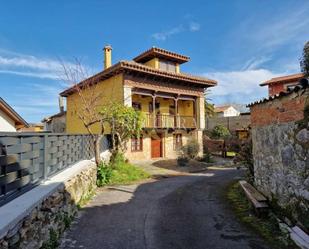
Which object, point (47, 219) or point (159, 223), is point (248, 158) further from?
point (47, 219)

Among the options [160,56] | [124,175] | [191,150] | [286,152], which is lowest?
[124,175]

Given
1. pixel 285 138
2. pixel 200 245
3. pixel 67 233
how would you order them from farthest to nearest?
pixel 285 138 < pixel 67 233 < pixel 200 245

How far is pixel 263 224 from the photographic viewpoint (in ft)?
19.1

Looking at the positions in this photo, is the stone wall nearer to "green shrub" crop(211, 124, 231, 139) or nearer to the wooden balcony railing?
the wooden balcony railing

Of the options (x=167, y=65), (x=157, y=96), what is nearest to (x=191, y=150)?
(x=157, y=96)

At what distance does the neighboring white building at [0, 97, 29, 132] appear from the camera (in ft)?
55.6

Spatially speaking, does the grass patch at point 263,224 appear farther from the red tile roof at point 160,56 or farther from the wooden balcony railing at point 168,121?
the red tile roof at point 160,56

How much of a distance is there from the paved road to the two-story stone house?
979 centimetres

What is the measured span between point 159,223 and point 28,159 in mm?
3115

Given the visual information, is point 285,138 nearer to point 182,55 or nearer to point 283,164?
point 283,164

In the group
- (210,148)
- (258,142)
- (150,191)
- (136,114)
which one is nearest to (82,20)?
(136,114)

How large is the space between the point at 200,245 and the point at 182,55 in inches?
771

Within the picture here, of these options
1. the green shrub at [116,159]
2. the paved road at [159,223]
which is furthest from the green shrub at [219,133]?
the paved road at [159,223]

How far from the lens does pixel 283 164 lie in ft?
19.1
